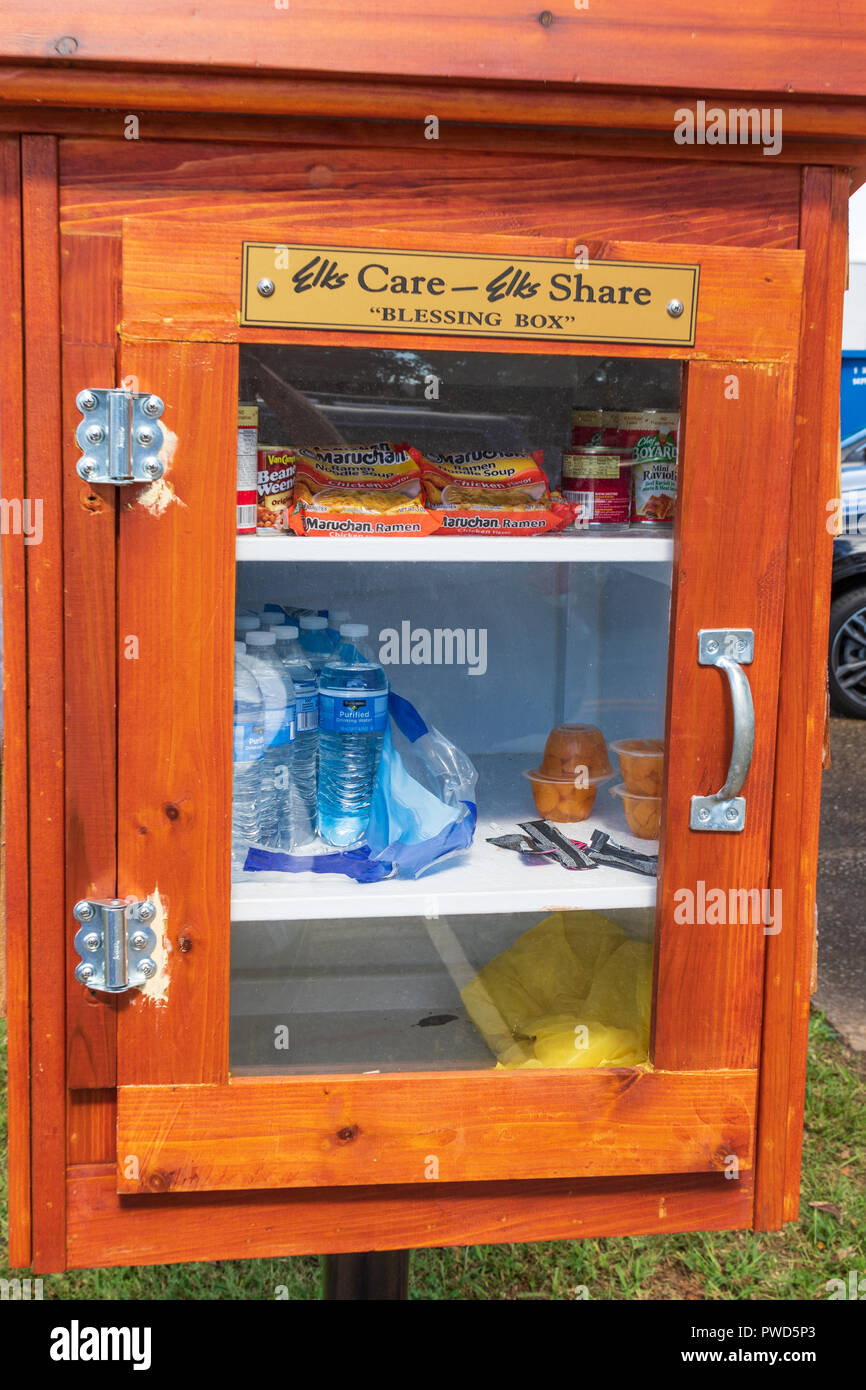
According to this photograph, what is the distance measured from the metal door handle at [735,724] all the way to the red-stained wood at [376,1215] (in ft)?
1.27

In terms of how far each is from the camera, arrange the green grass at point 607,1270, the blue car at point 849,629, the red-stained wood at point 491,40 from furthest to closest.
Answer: the blue car at point 849,629
the green grass at point 607,1270
the red-stained wood at point 491,40

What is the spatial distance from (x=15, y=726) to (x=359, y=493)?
1.49 feet

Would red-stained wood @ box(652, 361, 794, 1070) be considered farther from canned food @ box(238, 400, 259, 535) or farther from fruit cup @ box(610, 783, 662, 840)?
canned food @ box(238, 400, 259, 535)

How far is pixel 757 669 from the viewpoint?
45.4 inches

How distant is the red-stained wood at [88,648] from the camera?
41.2 inches

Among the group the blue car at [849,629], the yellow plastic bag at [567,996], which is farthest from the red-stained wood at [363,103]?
the blue car at [849,629]

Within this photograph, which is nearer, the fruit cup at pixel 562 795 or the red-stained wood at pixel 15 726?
the red-stained wood at pixel 15 726

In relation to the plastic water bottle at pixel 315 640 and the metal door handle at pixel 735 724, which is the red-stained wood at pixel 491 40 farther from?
the plastic water bottle at pixel 315 640

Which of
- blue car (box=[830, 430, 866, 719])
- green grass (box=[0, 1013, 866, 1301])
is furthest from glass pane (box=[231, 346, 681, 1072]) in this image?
blue car (box=[830, 430, 866, 719])

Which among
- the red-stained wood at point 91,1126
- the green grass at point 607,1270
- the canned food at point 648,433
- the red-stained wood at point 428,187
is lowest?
the green grass at point 607,1270

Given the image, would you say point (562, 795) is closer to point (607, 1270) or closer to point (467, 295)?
point (467, 295)

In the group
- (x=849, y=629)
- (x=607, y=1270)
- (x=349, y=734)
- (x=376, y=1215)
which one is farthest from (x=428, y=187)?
(x=849, y=629)

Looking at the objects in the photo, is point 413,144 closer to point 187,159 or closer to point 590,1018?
point 187,159
